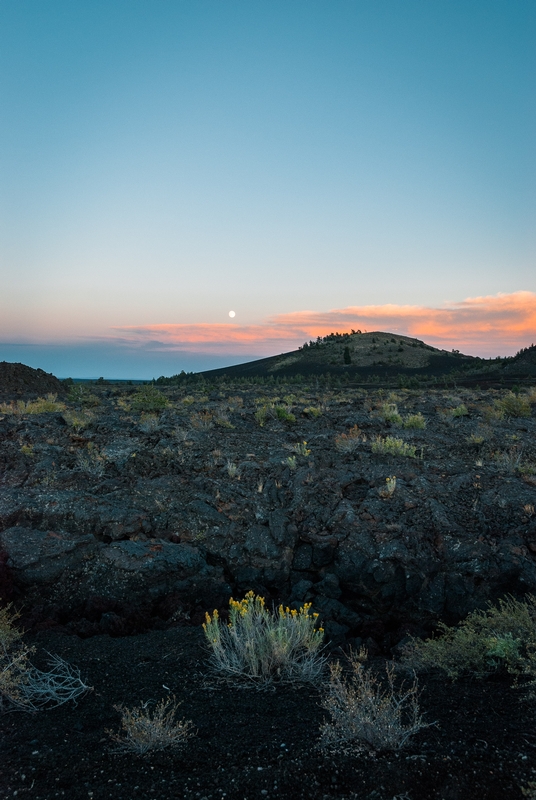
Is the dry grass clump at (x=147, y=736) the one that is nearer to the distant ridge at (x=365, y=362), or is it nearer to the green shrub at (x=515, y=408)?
the green shrub at (x=515, y=408)

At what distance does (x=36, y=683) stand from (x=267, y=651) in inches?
80.1

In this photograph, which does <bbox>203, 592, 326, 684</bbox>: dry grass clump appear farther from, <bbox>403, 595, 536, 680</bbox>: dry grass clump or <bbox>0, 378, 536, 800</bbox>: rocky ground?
<bbox>403, 595, 536, 680</bbox>: dry grass clump

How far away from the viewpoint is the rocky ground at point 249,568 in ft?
10.3

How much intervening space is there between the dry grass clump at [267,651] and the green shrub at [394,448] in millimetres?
5561

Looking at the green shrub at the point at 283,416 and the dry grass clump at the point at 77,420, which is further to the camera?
the green shrub at the point at 283,416

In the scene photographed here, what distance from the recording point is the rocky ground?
314 centimetres

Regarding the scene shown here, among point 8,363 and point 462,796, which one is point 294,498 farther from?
point 8,363

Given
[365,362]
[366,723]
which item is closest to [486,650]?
[366,723]

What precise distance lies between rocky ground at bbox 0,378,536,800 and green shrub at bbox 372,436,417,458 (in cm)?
9

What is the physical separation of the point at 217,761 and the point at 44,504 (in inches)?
217

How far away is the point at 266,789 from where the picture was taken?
296 centimetres

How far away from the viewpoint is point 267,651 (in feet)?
14.6

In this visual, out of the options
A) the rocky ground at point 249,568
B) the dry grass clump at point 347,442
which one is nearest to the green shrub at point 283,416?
the rocky ground at point 249,568

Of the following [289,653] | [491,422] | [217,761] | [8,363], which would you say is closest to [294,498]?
[289,653]
